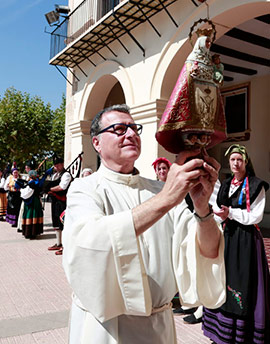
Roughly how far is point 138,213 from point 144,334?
23.5 inches

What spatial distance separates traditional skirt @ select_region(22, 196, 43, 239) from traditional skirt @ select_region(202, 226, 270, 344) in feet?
20.2

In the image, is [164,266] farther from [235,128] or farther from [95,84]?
[235,128]

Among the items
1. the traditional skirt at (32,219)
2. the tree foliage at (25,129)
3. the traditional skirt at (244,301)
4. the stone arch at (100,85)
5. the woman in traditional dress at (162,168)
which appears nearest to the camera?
the traditional skirt at (244,301)

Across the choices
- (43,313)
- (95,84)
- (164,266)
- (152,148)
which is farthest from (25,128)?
(164,266)

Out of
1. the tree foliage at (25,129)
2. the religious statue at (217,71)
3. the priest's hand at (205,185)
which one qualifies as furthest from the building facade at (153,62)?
the tree foliage at (25,129)

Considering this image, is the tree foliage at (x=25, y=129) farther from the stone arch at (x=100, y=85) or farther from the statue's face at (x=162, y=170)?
the statue's face at (x=162, y=170)

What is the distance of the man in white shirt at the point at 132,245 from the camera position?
1220 millimetres

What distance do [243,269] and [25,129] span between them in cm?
2066

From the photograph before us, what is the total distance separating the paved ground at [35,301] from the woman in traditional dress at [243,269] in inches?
16.4

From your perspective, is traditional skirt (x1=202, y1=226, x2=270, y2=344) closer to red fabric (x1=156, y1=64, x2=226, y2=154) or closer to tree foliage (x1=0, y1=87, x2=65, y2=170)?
red fabric (x1=156, y1=64, x2=226, y2=154)

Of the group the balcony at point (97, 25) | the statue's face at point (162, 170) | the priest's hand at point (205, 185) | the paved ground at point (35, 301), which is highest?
the balcony at point (97, 25)

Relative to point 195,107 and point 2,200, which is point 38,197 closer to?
point 2,200

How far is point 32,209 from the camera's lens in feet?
28.0

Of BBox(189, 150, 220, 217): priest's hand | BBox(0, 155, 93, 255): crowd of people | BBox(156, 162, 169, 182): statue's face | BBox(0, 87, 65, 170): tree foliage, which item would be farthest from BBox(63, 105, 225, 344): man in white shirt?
BBox(0, 87, 65, 170): tree foliage
